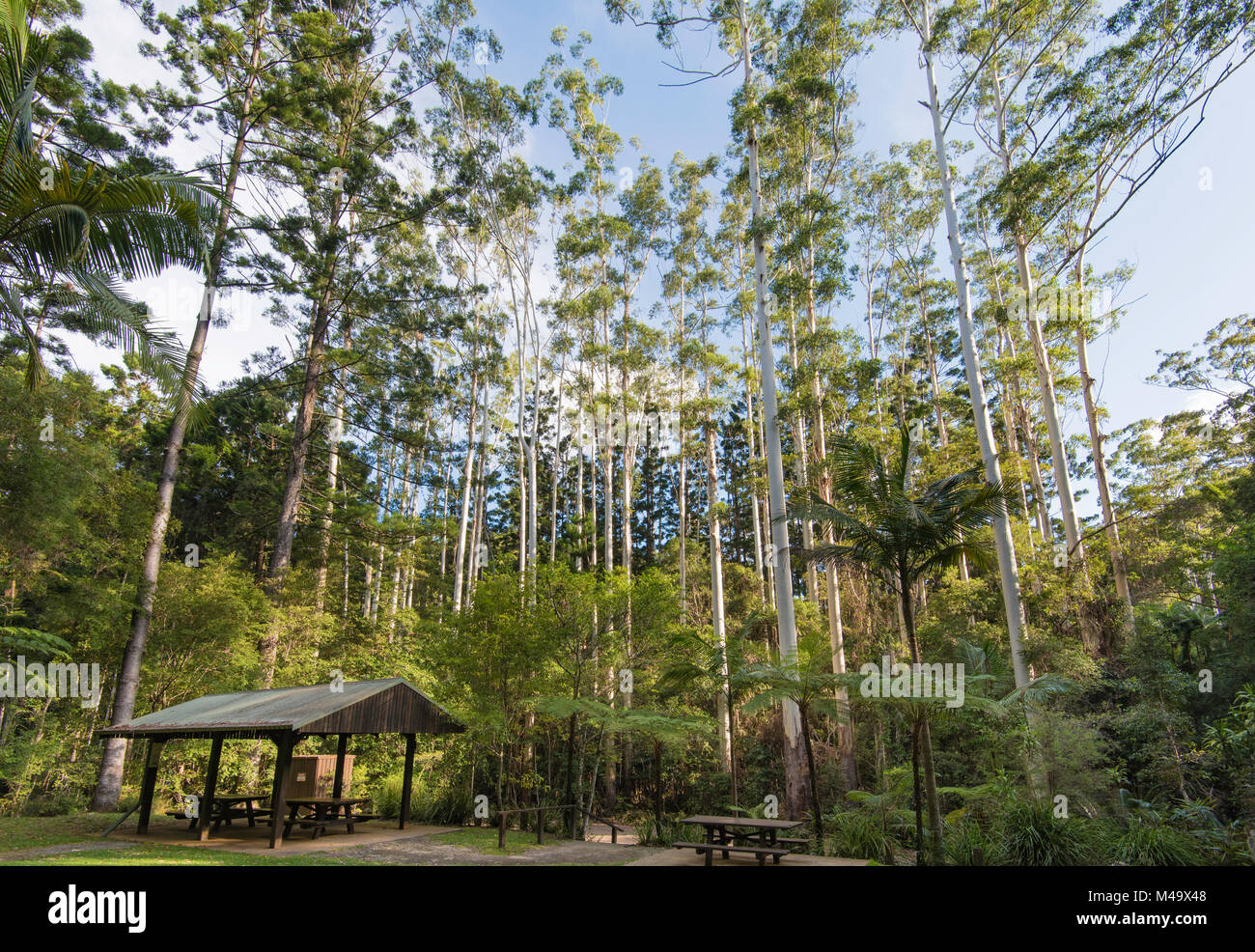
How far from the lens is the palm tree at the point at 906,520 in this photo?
8883mm

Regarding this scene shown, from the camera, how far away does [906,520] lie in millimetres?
8891

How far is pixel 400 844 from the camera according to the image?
10.7m

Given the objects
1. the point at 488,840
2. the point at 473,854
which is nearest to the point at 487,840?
the point at 488,840

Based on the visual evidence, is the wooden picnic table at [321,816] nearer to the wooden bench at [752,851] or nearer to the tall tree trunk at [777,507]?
the wooden bench at [752,851]

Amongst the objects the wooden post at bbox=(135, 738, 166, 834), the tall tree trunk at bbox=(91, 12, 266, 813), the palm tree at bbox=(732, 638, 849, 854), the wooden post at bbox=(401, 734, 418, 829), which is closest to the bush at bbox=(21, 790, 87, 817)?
the tall tree trunk at bbox=(91, 12, 266, 813)

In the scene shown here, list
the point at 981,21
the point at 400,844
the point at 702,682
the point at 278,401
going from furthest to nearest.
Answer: the point at 278,401 → the point at 702,682 → the point at 981,21 → the point at 400,844

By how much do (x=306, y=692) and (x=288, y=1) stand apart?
1678 centimetres

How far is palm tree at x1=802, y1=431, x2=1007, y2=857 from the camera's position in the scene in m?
8.88

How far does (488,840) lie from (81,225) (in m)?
11.1

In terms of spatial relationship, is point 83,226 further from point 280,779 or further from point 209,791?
point 209,791

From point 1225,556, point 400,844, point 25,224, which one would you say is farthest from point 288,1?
point 1225,556
